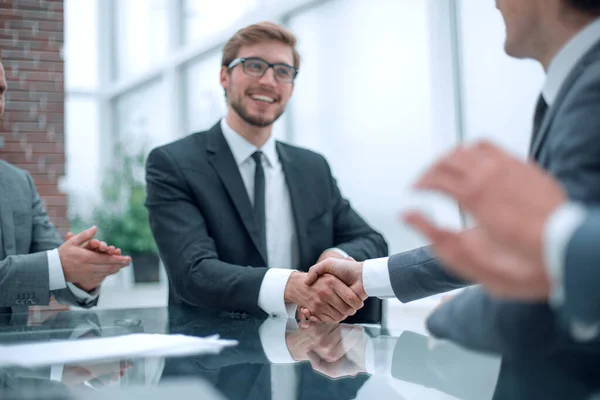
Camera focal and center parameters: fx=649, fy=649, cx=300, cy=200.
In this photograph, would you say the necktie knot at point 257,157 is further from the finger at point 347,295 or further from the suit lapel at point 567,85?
the suit lapel at point 567,85

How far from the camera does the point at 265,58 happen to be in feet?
8.84

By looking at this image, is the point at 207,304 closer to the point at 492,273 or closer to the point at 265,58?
the point at 265,58

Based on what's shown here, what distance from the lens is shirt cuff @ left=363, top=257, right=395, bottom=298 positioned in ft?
5.71

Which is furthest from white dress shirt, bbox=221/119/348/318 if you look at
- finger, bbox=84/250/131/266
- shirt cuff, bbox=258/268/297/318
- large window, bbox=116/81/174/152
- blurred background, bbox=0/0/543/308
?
large window, bbox=116/81/174/152

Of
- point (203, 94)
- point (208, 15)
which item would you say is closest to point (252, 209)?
point (203, 94)

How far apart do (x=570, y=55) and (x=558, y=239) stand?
1.29ft

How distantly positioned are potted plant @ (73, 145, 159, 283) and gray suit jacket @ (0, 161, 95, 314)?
3321 millimetres

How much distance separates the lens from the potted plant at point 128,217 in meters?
5.86

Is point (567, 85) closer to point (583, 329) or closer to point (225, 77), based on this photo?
point (583, 329)

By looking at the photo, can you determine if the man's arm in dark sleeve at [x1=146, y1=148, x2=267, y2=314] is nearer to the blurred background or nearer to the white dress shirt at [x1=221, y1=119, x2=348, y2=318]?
the white dress shirt at [x1=221, y1=119, x2=348, y2=318]

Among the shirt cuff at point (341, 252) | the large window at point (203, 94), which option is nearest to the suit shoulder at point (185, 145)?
the shirt cuff at point (341, 252)

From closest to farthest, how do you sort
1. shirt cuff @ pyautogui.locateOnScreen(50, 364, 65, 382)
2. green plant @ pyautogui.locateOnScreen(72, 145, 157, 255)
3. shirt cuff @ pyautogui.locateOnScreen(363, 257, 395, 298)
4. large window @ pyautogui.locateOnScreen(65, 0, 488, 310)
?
shirt cuff @ pyautogui.locateOnScreen(50, 364, 65, 382)
shirt cuff @ pyautogui.locateOnScreen(363, 257, 395, 298)
large window @ pyautogui.locateOnScreen(65, 0, 488, 310)
green plant @ pyautogui.locateOnScreen(72, 145, 157, 255)

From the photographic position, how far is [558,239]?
534 mm

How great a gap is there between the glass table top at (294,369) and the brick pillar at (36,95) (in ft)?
7.12
